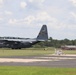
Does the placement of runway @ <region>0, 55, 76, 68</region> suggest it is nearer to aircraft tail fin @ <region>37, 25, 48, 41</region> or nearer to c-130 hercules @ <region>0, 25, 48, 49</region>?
c-130 hercules @ <region>0, 25, 48, 49</region>

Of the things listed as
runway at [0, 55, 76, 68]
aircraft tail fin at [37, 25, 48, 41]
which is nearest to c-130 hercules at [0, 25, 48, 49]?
aircraft tail fin at [37, 25, 48, 41]

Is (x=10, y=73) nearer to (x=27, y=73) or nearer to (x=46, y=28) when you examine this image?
(x=27, y=73)

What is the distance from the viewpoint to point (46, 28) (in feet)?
405

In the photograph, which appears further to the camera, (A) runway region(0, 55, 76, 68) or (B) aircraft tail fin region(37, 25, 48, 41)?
(B) aircraft tail fin region(37, 25, 48, 41)

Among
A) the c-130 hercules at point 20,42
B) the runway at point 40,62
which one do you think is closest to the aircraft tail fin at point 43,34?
the c-130 hercules at point 20,42

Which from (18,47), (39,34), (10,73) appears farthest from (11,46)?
(10,73)

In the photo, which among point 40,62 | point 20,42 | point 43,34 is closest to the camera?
point 40,62

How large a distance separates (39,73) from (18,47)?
97.9 metres

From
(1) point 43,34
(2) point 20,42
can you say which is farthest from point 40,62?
(1) point 43,34

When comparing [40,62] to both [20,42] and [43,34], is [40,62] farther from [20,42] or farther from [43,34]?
[43,34]

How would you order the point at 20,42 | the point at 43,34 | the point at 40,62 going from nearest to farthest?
the point at 40,62, the point at 20,42, the point at 43,34

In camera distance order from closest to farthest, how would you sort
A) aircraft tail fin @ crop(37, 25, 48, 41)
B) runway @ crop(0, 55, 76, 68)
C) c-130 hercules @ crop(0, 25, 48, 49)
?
runway @ crop(0, 55, 76, 68)
c-130 hercules @ crop(0, 25, 48, 49)
aircraft tail fin @ crop(37, 25, 48, 41)

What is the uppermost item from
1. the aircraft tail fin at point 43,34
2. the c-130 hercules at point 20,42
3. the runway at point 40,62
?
the aircraft tail fin at point 43,34

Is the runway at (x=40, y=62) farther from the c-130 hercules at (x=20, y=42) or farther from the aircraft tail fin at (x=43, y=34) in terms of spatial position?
the aircraft tail fin at (x=43, y=34)
